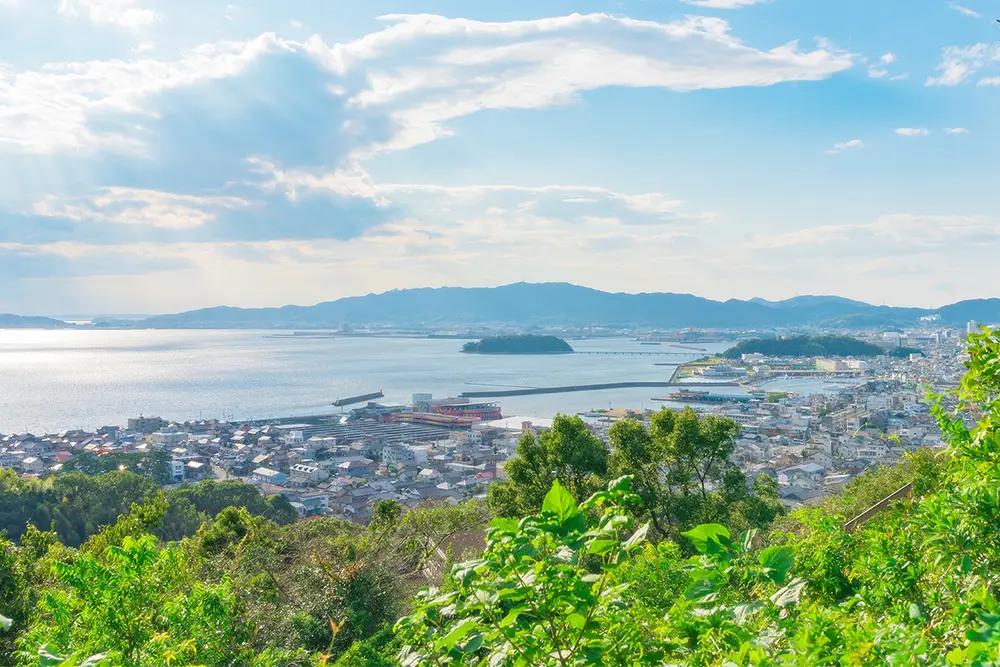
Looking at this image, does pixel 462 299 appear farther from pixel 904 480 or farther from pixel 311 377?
pixel 904 480

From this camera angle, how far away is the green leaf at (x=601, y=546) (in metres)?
0.78

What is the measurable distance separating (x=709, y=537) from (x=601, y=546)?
0.50ft

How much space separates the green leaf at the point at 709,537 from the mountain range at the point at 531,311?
103m

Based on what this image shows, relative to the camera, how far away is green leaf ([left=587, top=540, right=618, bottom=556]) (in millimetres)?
779

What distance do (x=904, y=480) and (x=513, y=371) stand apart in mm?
43027

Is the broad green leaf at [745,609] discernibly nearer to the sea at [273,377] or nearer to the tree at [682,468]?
the tree at [682,468]

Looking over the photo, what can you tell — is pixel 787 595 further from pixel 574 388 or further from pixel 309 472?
pixel 574 388

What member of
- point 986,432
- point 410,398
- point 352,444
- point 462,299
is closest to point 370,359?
point 410,398

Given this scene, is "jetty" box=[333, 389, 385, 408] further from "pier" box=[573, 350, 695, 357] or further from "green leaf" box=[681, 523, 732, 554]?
"green leaf" box=[681, 523, 732, 554]

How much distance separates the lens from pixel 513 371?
162ft

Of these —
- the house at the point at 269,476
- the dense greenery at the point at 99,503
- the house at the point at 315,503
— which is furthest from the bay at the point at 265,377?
the dense greenery at the point at 99,503

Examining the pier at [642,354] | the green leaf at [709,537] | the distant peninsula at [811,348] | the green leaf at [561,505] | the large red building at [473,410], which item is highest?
the green leaf at [561,505]

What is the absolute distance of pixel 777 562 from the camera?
33.1 inches

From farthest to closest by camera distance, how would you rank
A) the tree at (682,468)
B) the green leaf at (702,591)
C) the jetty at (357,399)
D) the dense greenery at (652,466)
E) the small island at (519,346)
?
the small island at (519,346), the jetty at (357,399), the dense greenery at (652,466), the tree at (682,468), the green leaf at (702,591)
